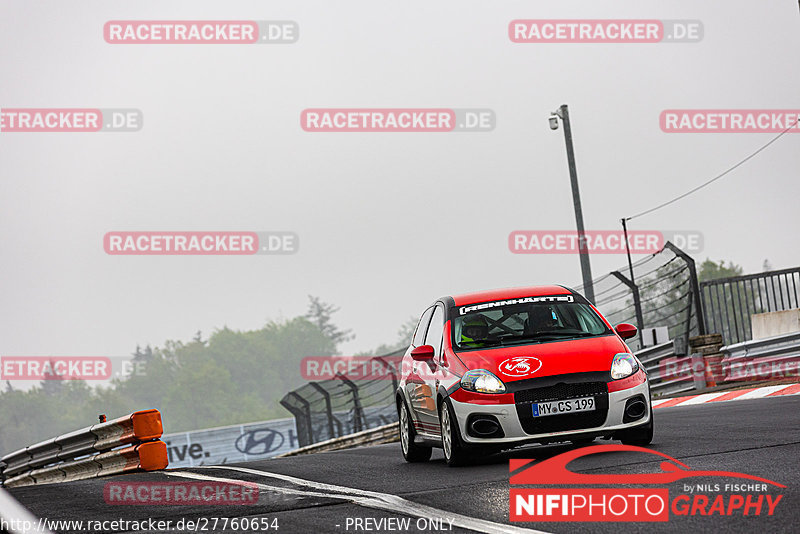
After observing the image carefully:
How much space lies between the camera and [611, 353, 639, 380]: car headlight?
28.5 ft

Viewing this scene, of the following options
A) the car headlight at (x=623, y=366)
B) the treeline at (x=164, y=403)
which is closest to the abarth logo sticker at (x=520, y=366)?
the car headlight at (x=623, y=366)

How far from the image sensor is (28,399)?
614ft

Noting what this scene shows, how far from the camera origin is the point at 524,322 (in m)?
9.54

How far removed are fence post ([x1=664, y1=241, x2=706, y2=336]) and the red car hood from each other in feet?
31.2

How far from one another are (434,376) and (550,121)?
1953 centimetres

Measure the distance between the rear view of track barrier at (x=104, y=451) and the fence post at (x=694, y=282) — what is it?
987cm

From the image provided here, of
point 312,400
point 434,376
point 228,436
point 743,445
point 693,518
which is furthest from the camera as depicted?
point 228,436

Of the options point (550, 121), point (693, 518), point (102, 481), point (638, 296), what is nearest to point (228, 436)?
point (550, 121)

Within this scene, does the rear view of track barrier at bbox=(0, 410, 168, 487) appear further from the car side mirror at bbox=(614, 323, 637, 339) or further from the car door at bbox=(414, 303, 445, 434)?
the car side mirror at bbox=(614, 323, 637, 339)

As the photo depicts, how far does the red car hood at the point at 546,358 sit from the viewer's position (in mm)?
8578

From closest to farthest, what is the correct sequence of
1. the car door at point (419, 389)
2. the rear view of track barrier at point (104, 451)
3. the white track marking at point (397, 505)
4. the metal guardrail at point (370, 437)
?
the white track marking at point (397, 505)
the car door at point (419, 389)
the rear view of track barrier at point (104, 451)
the metal guardrail at point (370, 437)

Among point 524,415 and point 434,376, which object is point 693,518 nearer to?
point 524,415
